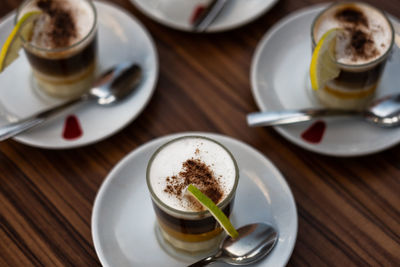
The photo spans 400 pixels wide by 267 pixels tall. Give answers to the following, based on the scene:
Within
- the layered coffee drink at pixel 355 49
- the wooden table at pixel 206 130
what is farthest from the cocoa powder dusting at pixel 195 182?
the layered coffee drink at pixel 355 49

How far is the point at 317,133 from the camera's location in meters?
1.57

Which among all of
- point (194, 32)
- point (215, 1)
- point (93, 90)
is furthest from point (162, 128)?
point (215, 1)

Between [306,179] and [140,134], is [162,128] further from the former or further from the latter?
[306,179]

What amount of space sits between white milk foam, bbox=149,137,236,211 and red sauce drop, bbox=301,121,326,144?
0.36 metres

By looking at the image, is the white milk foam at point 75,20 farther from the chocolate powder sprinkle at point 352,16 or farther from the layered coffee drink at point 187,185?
the chocolate powder sprinkle at point 352,16

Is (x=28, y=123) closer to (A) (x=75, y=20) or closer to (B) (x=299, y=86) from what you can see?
(A) (x=75, y=20)

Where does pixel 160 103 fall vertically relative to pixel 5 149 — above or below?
above

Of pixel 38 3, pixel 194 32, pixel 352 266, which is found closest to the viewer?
pixel 352 266

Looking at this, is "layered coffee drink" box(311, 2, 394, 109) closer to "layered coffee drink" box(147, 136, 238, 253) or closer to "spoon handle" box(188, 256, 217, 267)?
"layered coffee drink" box(147, 136, 238, 253)

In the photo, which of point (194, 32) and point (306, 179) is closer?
point (306, 179)

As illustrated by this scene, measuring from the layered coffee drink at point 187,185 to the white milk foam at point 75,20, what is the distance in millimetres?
539

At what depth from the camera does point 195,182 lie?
125 centimetres

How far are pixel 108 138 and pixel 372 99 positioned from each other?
85cm

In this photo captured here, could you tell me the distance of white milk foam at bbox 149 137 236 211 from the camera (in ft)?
4.04
